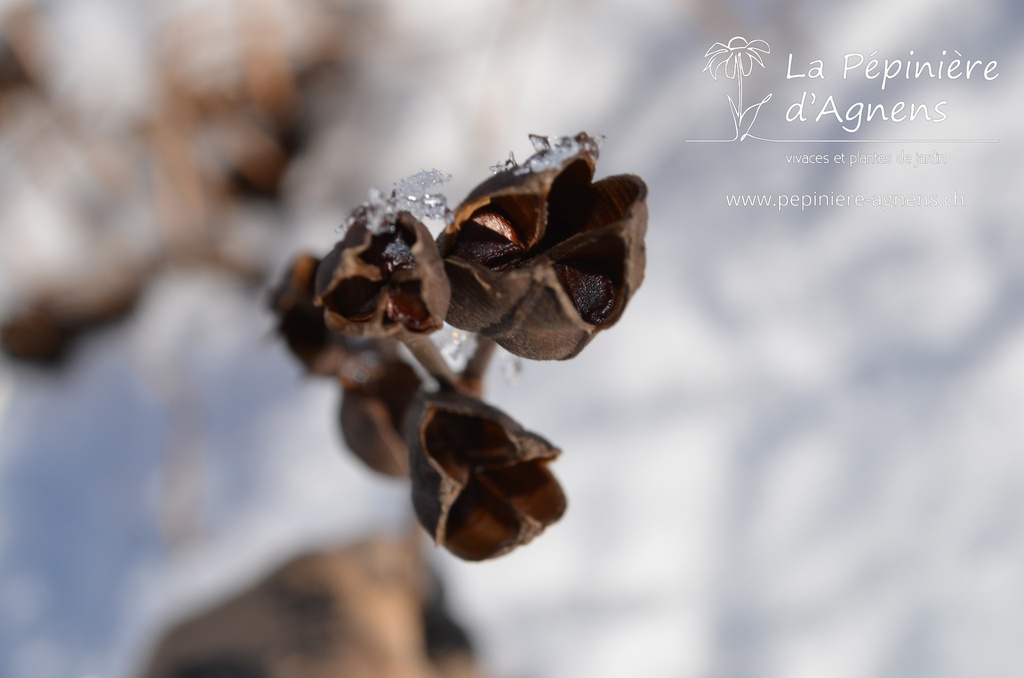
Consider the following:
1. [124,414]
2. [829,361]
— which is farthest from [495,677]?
[124,414]

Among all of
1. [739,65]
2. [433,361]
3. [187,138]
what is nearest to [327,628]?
[433,361]

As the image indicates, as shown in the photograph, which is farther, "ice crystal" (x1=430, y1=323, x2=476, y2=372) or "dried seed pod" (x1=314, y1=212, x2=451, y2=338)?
"ice crystal" (x1=430, y1=323, x2=476, y2=372)

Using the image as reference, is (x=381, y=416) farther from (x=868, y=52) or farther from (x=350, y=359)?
(x=868, y=52)

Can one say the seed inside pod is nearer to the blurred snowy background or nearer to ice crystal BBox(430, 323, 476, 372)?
ice crystal BBox(430, 323, 476, 372)

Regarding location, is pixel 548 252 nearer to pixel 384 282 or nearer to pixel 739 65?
pixel 384 282

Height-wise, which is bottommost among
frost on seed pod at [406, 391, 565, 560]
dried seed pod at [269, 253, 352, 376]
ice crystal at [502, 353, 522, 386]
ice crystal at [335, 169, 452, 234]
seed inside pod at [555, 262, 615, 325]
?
frost on seed pod at [406, 391, 565, 560]

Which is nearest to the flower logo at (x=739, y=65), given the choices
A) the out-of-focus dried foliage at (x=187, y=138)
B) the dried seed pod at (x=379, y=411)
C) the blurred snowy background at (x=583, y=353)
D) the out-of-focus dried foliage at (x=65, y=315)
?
the blurred snowy background at (x=583, y=353)

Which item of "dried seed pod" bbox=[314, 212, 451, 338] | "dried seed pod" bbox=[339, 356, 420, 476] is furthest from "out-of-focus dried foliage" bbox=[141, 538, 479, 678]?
"dried seed pod" bbox=[314, 212, 451, 338]
